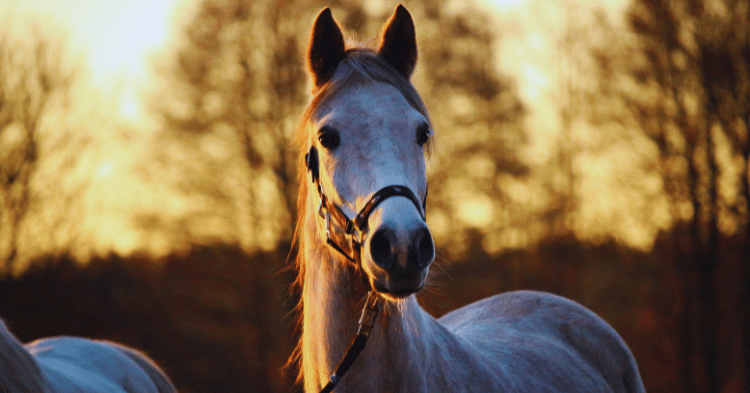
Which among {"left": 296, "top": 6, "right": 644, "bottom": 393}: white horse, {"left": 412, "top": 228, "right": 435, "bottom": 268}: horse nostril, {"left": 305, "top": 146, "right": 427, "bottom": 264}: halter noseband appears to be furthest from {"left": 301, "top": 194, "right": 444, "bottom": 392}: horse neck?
{"left": 412, "top": 228, "right": 435, "bottom": 268}: horse nostril

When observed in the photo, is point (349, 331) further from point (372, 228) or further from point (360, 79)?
point (360, 79)

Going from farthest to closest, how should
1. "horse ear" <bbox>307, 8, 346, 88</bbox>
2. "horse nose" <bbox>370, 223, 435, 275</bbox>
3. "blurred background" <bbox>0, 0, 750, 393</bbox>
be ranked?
1. "blurred background" <bbox>0, 0, 750, 393</bbox>
2. "horse ear" <bbox>307, 8, 346, 88</bbox>
3. "horse nose" <bbox>370, 223, 435, 275</bbox>

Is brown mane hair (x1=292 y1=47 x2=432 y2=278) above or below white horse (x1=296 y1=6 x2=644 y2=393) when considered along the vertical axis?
above

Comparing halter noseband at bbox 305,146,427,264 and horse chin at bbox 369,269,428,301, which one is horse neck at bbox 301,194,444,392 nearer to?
halter noseband at bbox 305,146,427,264

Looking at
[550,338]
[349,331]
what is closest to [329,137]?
[349,331]

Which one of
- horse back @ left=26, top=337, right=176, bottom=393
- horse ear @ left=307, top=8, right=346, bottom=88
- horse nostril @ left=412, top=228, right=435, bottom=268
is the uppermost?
horse ear @ left=307, top=8, right=346, bottom=88

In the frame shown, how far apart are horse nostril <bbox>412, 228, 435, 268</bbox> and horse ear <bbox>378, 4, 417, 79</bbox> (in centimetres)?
107

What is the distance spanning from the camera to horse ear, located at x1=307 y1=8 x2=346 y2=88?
273 cm

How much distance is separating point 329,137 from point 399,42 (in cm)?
68

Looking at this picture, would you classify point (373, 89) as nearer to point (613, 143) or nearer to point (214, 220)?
point (214, 220)

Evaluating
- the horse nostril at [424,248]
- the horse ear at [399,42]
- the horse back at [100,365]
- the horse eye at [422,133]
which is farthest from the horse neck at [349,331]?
the horse back at [100,365]

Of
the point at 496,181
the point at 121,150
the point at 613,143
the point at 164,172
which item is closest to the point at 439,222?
the point at 496,181

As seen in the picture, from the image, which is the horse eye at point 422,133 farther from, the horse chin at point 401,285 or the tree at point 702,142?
the tree at point 702,142

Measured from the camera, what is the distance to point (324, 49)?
9.10ft
